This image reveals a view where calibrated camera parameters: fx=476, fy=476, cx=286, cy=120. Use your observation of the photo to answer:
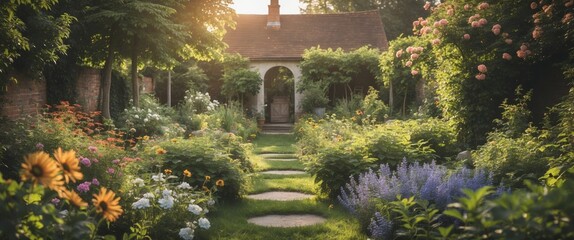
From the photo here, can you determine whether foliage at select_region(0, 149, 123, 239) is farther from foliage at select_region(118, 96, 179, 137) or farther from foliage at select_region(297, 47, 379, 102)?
foliage at select_region(297, 47, 379, 102)

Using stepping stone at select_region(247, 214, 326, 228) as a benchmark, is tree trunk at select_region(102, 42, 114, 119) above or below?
above

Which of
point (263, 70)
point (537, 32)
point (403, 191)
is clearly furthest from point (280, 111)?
point (403, 191)

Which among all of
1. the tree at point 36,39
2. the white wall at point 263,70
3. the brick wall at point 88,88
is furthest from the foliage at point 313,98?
the tree at point 36,39

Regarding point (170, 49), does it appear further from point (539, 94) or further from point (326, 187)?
point (539, 94)

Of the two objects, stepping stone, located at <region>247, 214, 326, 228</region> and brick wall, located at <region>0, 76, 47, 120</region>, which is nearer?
stepping stone, located at <region>247, 214, 326, 228</region>

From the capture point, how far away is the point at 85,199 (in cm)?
417

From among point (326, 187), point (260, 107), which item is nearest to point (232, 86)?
point (260, 107)

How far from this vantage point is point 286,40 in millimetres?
21250

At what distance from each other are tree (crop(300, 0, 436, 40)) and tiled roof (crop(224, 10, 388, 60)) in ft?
27.6

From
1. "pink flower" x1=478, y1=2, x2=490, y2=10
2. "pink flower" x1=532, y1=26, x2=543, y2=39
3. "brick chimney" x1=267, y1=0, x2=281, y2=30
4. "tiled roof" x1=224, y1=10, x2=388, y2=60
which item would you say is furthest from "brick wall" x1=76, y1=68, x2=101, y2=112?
"brick chimney" x1=267, y1=0, x2=281, y2=30

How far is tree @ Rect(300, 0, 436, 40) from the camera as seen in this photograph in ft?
100

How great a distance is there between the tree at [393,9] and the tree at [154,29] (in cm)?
2056

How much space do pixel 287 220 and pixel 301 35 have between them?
1711 cm

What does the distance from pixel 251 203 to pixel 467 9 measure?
5.15m
